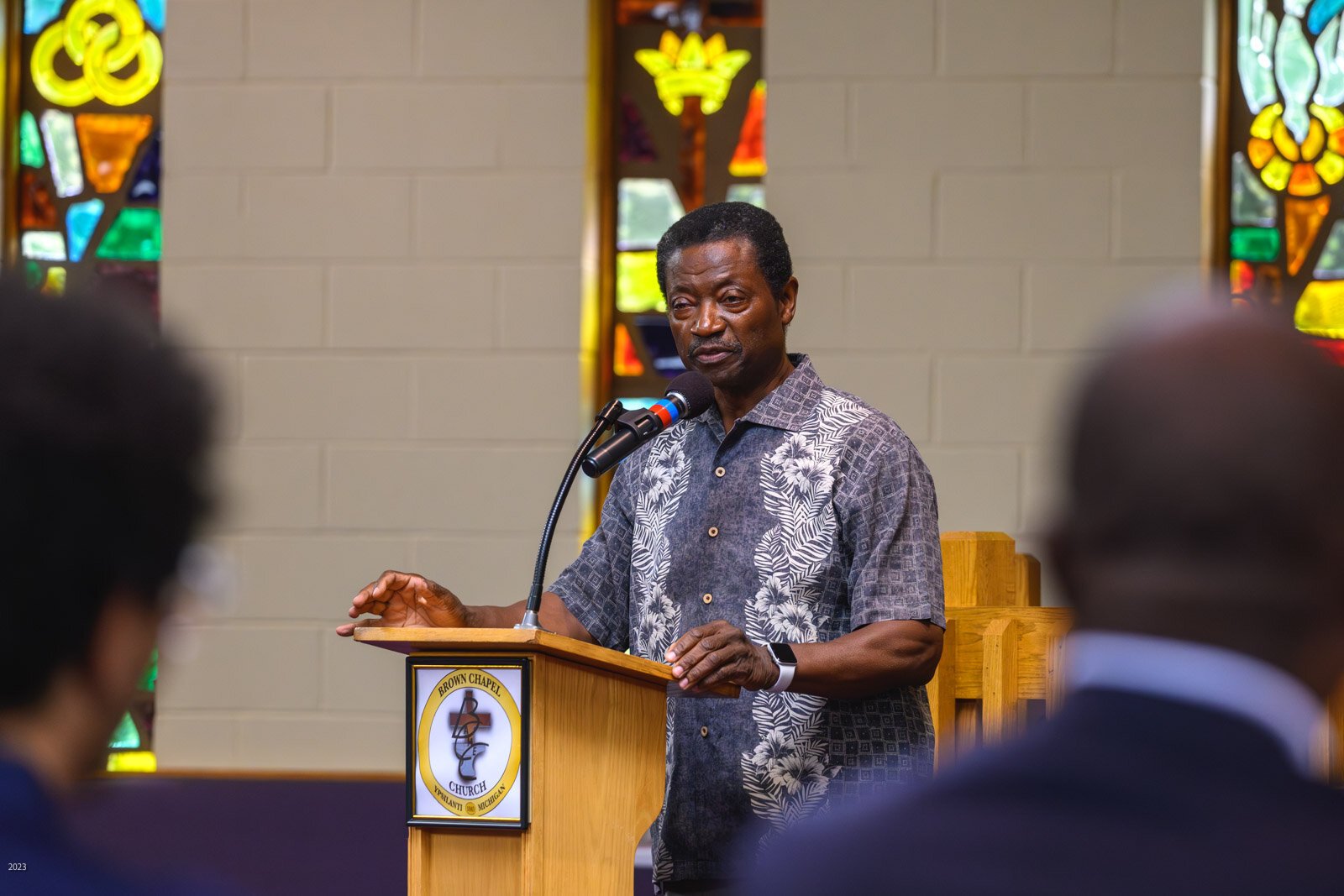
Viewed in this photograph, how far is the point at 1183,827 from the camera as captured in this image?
597 millimetres

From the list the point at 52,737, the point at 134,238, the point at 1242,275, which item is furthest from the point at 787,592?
the point at 134,238

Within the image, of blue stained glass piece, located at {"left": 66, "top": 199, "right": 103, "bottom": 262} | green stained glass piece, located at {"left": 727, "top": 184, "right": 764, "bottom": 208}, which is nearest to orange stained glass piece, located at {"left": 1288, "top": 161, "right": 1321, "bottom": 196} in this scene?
green stained glass piece, located at {"left": 727, "top": 184, "right": 764, "bottom": 208}

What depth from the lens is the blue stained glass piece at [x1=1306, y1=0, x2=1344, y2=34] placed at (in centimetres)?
355

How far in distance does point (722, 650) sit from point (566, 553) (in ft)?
6.01

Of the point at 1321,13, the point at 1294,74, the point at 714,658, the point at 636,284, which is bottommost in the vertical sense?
the point at 714,658

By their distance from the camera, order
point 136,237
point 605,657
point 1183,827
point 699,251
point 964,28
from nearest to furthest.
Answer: point 1183,827 < point 605,657 < point 699,251 < point 964,28 < point 136,237

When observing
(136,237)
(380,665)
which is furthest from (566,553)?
(136,237)

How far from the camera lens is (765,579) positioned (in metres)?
2.00

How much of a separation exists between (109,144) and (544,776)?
271cm

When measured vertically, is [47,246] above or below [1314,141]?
below

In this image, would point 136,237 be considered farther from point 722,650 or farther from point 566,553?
point 722,650

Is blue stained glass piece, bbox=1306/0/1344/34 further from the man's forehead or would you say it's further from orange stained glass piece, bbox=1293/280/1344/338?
the man's forehead

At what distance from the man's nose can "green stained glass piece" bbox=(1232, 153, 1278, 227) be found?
1923mm

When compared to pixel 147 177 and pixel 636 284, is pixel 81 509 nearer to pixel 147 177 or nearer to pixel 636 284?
pixel 636 284
